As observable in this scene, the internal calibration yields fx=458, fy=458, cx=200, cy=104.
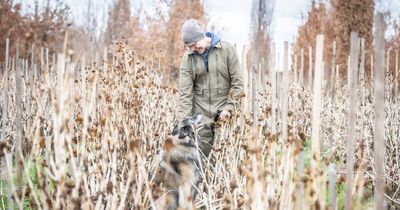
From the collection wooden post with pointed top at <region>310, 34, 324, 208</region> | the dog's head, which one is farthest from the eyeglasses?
wooden post with pointed top at <region>310, 34, 324, 208</region>

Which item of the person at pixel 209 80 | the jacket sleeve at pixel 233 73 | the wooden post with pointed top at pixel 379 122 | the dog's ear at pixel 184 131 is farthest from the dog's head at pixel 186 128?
the wooden post with pointed top at pixel 379 122

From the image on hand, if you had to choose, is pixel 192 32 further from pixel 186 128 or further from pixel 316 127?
pixel 316 127

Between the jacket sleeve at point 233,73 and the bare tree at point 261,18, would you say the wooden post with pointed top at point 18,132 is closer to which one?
the jacket sleeve at point 233,73

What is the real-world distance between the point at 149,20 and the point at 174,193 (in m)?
14.1

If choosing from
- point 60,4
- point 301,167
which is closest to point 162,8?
point 60,4

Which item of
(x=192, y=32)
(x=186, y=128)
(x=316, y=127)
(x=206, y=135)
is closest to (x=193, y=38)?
(x=192, y=32)

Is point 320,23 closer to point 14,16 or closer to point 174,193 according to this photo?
point 14,16

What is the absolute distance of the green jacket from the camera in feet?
13.3

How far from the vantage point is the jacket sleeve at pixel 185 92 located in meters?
4.11

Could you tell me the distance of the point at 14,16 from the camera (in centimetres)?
1410

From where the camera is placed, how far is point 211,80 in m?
4.12

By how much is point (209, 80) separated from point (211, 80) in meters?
0.02

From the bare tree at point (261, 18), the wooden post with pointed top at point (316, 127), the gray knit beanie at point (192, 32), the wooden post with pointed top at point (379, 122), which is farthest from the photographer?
the bare tree at point (261, 18)

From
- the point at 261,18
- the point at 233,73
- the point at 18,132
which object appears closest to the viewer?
the point at 18,132
